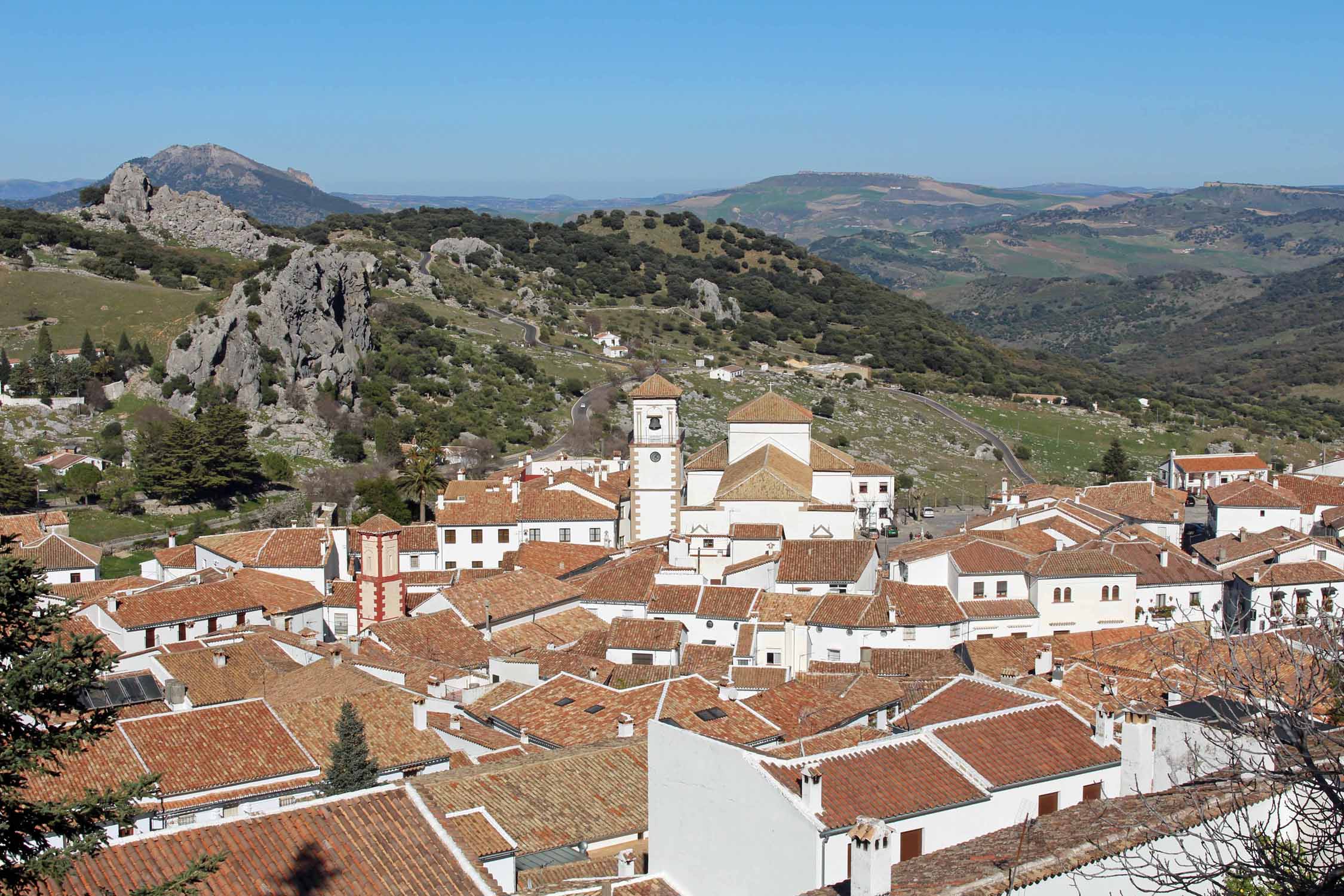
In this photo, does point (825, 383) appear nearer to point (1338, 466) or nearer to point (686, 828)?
point (1338, 466)

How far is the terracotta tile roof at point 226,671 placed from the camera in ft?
92.9

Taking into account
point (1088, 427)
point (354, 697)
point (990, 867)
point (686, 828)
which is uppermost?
point (990, 867)

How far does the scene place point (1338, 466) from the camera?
66.8 meters

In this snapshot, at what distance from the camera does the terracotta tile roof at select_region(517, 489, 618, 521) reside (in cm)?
4803

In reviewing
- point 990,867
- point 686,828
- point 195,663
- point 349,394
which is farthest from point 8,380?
point 990,867

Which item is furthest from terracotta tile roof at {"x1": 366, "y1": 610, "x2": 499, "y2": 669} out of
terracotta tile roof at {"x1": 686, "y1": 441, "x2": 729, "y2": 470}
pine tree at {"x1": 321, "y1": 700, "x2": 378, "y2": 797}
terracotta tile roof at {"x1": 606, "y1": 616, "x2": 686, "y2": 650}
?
terracotta tile roof at {"x1": 686, "y1": 441, "x2": 729, "y2": 470}

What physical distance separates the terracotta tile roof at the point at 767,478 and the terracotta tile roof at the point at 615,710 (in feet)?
55.9

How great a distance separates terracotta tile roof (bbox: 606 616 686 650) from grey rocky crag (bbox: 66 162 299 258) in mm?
87639

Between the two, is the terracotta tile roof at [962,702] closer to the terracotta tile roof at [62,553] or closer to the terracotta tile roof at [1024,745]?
the terracotta tile roof at [1024,745]

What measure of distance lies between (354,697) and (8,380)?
59.0 m

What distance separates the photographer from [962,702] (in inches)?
803

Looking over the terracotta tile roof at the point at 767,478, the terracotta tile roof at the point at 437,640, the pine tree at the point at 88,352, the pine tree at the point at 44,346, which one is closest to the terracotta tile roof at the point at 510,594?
the terracotta tile roof at the point at 437,640

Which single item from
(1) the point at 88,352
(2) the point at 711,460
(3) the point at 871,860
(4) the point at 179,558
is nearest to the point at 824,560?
(2) the point at 711,460

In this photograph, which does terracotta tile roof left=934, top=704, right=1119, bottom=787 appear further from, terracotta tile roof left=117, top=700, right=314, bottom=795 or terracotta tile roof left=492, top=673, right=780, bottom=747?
terracotta tile roof left=117, top=700, right=314, bottom=795
